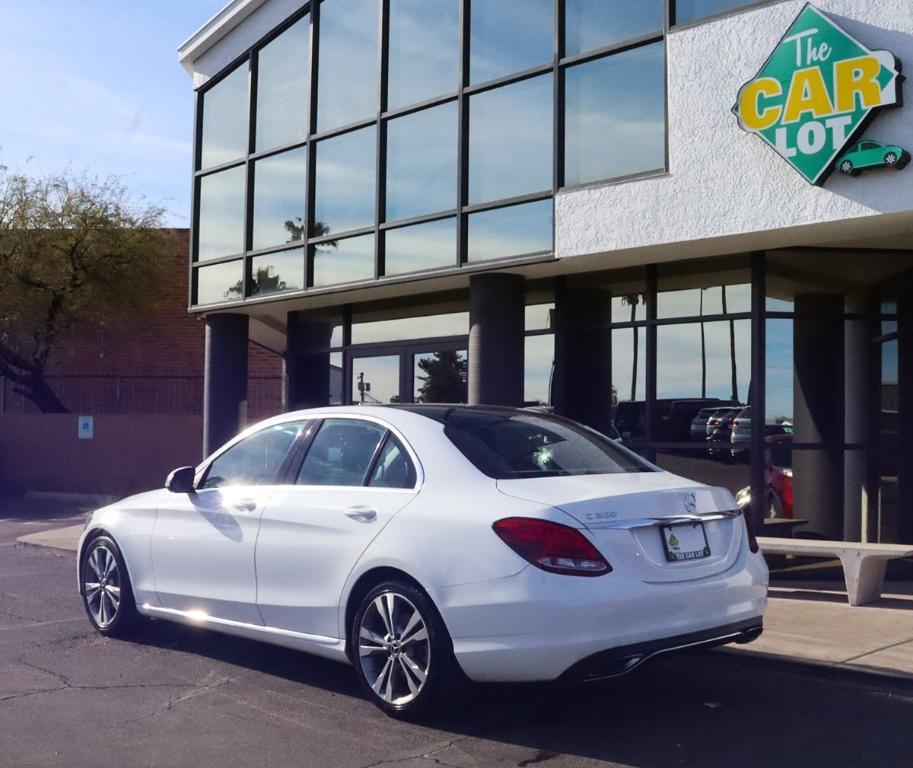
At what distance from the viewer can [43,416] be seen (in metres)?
24.4

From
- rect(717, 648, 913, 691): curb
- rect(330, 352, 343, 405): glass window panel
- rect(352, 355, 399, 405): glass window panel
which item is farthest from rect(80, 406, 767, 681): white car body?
rect(330, 352, 343, 405): glass window panel

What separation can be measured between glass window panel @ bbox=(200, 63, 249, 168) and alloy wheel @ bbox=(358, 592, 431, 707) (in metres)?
11.7

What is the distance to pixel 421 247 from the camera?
13484 millimetres

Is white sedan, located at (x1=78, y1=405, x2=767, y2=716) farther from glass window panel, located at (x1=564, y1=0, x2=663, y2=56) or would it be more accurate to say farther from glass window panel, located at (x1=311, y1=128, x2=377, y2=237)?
glass window panel, located at (x1=311, y1=128, x2=377, y2=237)

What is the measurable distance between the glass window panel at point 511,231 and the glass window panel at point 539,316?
0.96m

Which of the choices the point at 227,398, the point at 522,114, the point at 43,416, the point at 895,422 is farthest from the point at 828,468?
the point at 43,416

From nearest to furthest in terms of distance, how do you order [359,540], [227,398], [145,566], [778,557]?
[359,540], [145,566], [778,557], [227,398]

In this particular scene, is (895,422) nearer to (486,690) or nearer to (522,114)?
(522,114)

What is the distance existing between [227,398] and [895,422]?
9.53 metres

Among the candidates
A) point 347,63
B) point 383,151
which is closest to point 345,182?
point 383,151

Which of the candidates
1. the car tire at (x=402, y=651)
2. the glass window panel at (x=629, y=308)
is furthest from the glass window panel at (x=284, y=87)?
the car tire at (x=402, y=651)

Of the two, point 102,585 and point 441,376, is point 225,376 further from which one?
point 102,585

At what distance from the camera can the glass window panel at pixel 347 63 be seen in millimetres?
14422

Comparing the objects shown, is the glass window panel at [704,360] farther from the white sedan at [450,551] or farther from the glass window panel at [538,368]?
the white sedan at [450,551]
